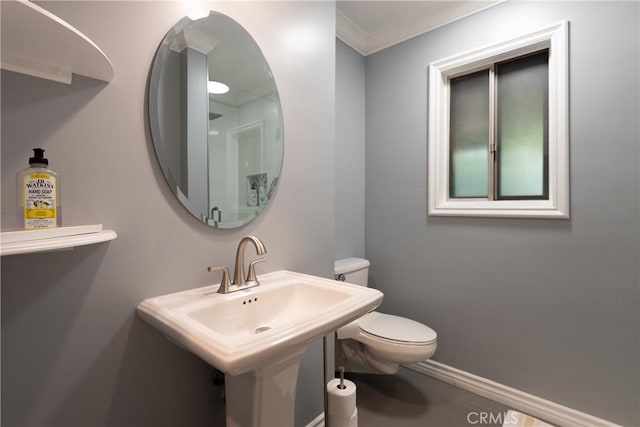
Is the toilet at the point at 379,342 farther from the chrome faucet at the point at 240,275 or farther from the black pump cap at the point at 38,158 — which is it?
the black pump cap at the point at 38,158

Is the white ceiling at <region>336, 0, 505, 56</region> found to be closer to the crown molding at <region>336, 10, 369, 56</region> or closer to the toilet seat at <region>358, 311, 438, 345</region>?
the crown molding at <region>336, 10, 369, 56</region>

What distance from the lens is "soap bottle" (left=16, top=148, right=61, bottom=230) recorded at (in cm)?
60

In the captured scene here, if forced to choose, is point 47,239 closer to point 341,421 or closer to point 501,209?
point 341,421

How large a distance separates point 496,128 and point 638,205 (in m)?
0.78

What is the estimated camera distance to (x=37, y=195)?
2.00ft

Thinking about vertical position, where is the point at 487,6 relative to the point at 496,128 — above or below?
above

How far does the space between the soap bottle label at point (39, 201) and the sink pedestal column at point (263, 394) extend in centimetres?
61

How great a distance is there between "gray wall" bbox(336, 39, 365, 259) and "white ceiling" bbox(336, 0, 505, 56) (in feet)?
0.35

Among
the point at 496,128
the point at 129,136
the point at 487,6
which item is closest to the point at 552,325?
the point at 496,128

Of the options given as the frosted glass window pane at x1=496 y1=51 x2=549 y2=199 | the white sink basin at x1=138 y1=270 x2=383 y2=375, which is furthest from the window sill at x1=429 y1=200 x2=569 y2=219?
the white sink basin at x1=138 y1=270 x2=383 y2=375

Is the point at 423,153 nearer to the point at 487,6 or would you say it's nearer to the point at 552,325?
the point at 487,6

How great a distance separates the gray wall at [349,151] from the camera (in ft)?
6.69

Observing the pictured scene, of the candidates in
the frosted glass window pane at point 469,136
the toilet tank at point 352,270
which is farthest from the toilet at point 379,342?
the frosted glass window pane at point 469,136

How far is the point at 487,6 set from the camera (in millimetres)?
1688
